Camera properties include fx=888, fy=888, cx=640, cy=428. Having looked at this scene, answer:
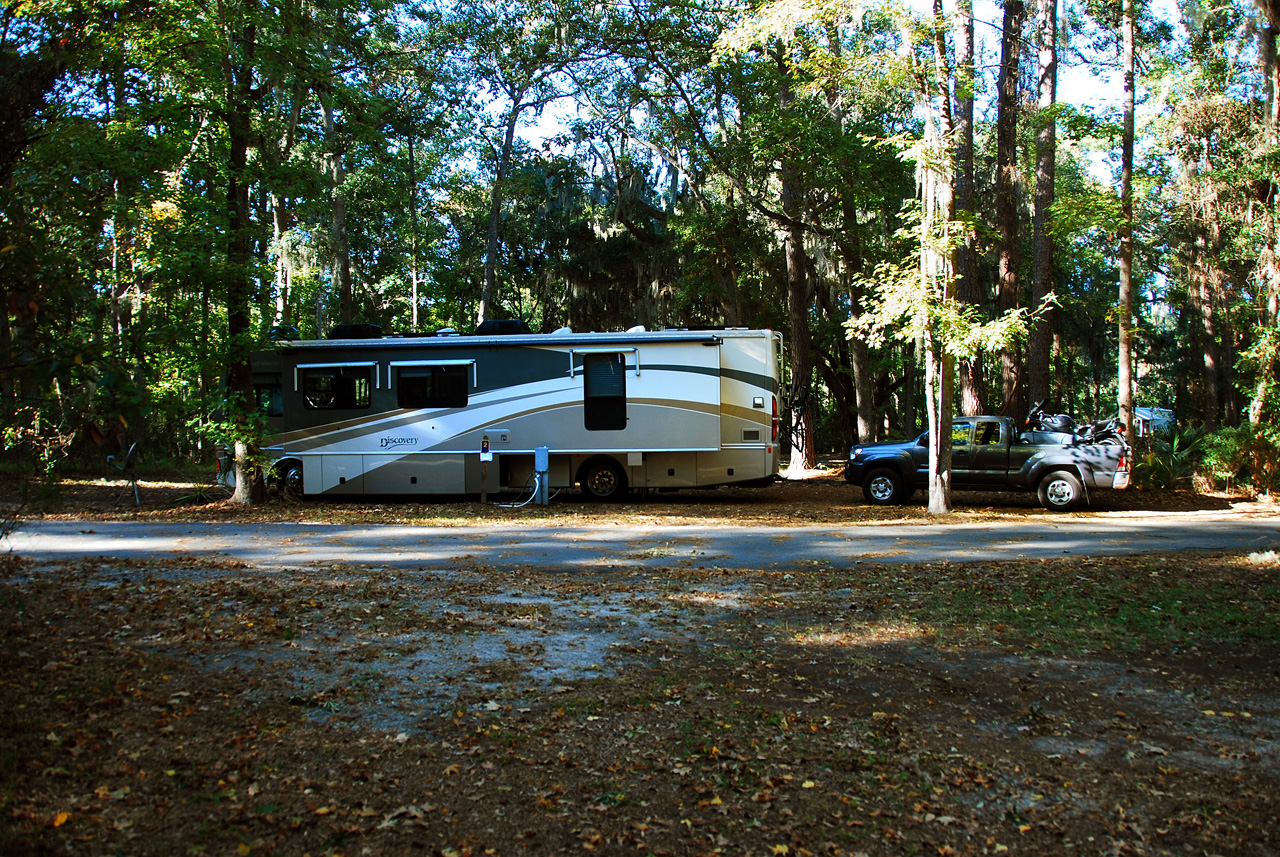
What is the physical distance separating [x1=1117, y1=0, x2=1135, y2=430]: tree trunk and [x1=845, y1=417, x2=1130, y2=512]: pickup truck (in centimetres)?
381

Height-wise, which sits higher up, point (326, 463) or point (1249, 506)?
point (326, 463)

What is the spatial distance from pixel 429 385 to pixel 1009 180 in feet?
39.3

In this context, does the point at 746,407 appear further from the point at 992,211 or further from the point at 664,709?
the point at 992,211

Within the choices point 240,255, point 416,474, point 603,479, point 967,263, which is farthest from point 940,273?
point 240,255

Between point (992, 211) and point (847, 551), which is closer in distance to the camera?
point (847, 551)

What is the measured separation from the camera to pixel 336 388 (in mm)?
16078

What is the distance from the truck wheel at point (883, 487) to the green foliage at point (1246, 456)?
6473 millimetres

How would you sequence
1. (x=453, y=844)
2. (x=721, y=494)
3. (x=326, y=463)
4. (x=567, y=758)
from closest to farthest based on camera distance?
(x=453, y=844)
(x=567, y=758)
(x=326, y=463)
(x=721, y=494)

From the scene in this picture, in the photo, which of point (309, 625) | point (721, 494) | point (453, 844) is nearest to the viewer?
point (453, 844)

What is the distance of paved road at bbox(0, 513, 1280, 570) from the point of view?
924 centimetres

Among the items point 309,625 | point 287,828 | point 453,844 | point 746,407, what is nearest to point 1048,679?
point 453,844

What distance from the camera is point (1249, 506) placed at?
1503cm

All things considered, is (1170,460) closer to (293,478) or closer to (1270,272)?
(1270,272)

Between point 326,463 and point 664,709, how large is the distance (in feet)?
42.3
